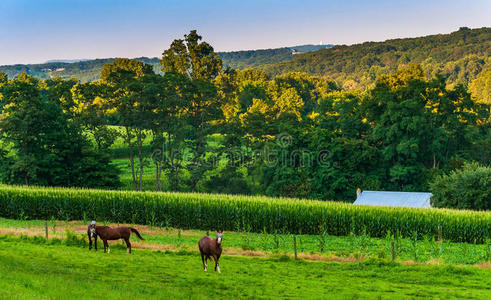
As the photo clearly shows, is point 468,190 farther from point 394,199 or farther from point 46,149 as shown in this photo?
point 46,149

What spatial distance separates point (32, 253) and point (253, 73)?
108071 mm

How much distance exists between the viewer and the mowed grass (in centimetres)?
1441

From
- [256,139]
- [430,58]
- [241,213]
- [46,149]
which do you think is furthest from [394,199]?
[430,58]

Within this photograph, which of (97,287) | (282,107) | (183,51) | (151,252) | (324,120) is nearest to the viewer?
(97,287)

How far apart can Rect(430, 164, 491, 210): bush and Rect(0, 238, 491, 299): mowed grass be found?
21.8 metres

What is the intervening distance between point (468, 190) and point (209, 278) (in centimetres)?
3067

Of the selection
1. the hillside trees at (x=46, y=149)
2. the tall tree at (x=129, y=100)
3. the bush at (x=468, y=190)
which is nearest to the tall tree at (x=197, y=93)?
the tall tree at (x=129, y=100)

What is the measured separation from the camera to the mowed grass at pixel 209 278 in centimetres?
1441

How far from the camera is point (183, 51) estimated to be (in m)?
80.2

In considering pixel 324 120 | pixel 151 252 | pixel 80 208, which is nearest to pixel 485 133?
pixel 324 120

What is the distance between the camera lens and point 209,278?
16688mm

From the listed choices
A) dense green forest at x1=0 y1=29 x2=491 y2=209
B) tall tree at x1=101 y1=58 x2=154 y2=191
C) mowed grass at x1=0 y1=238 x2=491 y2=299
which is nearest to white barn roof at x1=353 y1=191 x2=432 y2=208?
dense green forest at x1=0 y1=29 x2=491 y2=209

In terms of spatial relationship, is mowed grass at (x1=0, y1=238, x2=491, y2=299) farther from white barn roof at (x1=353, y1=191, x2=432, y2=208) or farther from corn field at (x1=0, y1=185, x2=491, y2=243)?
white barn roof at (x1=353, y1=191, x2=432, y2=208)

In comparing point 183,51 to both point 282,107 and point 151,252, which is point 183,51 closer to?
point 282,107
